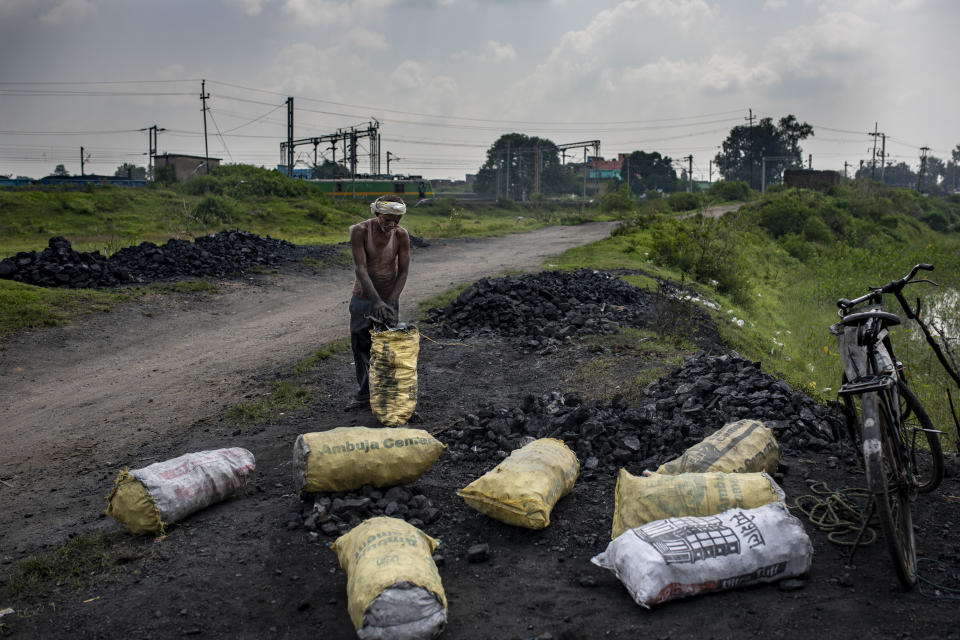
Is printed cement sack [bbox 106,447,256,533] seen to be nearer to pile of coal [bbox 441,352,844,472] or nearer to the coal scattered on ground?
pile of coal [bbox 441,352,844,472]

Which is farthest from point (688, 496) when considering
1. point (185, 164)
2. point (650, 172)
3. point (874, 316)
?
point (650, 172)

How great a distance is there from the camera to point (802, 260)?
25.8m

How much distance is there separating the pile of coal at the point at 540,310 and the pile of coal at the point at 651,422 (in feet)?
8.92

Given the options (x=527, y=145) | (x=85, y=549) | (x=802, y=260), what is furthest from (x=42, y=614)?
(x=527, y=145)

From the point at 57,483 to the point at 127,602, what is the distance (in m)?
2.13

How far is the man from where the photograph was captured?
19.2ft

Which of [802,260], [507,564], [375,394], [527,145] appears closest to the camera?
[507,564]

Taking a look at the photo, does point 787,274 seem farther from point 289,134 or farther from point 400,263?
point 289,134

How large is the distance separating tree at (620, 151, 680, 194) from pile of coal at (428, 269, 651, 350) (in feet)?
199

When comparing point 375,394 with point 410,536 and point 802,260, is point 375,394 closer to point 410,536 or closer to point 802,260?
point 410,536

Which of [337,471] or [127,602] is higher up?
[337,471]

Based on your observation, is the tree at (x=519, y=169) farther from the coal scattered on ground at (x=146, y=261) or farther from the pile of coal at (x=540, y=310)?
the pile of coal at (x=540, y=310)

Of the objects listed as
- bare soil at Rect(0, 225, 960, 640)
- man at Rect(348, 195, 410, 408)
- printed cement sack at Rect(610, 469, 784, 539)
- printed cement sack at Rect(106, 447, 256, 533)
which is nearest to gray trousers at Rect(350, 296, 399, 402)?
man at Rect(348, 195, 410, 408)

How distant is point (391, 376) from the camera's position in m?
5.57
